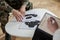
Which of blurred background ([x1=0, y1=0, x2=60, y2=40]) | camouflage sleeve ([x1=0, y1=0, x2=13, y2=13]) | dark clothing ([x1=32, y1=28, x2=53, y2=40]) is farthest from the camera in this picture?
blurred background ([x1=0, y1=0, x2=60, y2=40])

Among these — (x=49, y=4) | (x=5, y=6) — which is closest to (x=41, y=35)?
(x=5, y=6)

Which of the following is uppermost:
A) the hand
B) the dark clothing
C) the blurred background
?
the hand

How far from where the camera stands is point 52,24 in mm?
1181

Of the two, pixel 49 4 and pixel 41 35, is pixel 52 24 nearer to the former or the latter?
pixel 41 35

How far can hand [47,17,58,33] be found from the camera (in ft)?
3.74

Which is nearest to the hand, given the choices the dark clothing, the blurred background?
the dark clothing

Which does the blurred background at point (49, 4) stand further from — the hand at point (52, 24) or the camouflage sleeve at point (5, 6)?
the hand at point (52, 24)

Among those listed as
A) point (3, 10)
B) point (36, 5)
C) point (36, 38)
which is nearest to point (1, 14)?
point (3, 10)

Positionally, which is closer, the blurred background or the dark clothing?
the dark clothing

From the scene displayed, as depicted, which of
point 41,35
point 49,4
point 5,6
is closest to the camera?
point 41,35

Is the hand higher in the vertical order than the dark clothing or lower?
higher

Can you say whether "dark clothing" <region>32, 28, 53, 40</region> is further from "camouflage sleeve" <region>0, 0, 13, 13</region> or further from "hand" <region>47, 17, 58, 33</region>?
"camouflage sleeve" <region>0, 0, 13, 13</region>

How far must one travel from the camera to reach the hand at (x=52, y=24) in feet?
3.74

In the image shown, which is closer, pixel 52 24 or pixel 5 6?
pixel 52 24
